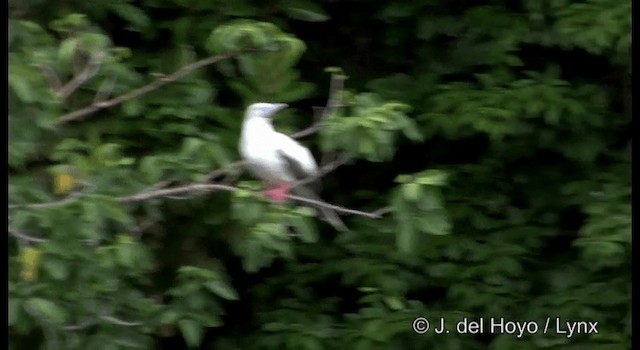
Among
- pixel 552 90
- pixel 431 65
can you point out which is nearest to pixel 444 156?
pixel 431 65

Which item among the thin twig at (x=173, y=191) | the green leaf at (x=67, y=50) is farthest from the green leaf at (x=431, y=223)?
the green leaf at (x=67, y=50)

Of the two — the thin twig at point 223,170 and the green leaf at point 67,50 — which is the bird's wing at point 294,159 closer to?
the thin twig at point 223,170

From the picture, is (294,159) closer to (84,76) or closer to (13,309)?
(84,76)

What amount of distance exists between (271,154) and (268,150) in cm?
2

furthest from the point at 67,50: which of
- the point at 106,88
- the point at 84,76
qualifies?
the point at 106,88

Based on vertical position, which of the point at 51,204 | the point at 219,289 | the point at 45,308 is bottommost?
the point at 45,308

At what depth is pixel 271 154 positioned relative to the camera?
9.11 ft

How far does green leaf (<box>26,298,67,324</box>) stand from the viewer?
248cm

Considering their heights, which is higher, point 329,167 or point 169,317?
point 329,167

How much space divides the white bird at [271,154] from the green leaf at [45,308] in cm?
57

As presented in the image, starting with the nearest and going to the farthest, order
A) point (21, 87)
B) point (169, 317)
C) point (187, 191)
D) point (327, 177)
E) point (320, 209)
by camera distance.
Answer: point (21, 87), point (187, 191), point (169, 317), point (320, 209), point (327, 177)

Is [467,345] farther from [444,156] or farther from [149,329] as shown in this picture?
[149,329]

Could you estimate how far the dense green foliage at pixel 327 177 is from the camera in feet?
8.48

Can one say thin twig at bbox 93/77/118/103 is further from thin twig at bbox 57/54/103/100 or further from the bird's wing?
the bird's wing
